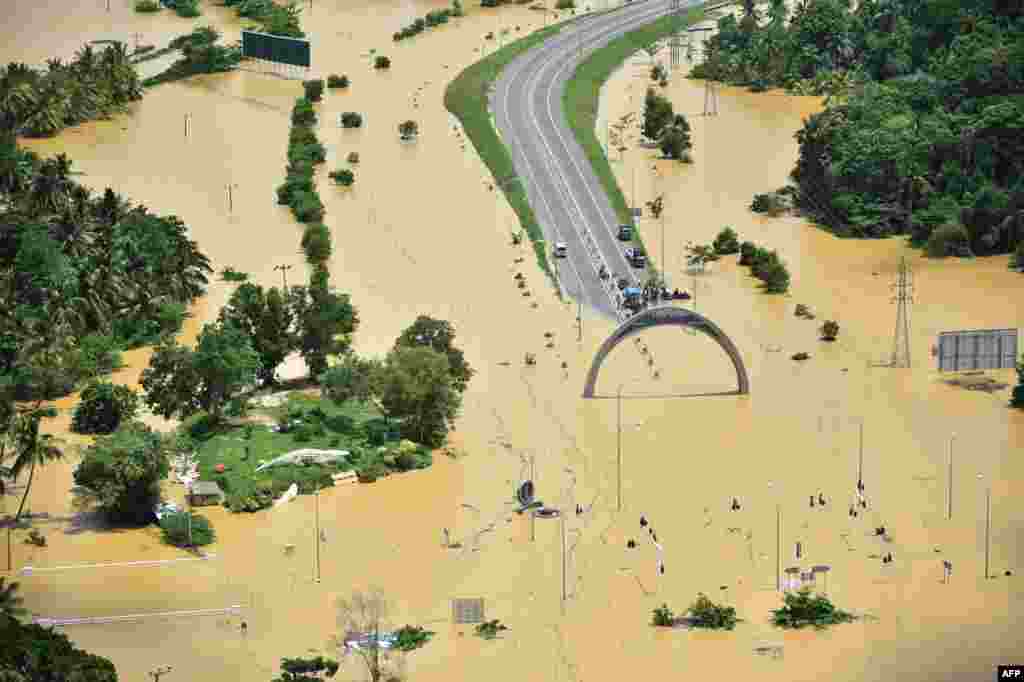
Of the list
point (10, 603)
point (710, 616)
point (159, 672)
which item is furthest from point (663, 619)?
point (10, 603)

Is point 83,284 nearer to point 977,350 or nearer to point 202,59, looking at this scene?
point 977,350

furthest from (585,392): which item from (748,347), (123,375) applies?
(123,375)

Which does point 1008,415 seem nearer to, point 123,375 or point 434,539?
point 434,539

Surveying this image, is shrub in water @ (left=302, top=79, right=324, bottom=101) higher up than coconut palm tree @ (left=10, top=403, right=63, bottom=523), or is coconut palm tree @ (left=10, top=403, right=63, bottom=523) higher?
shrub in water @ (left=302, top=79, right=324, bottom=101)

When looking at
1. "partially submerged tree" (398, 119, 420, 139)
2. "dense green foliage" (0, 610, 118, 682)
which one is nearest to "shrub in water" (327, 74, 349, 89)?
"partially submerged tree" (398, 119, 420, 139)

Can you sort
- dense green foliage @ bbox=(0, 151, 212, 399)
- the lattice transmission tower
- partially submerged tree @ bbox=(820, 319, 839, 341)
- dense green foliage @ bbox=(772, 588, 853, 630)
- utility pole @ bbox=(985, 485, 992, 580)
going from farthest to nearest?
1. partially submerged tree @ bbox=(820, 319, 839, 341)
2. the lattice transmission tower
3. dense green foliage @ bbox=(0, 151, 212, 399)
4. utility pole @ bbox=(985, 485, 992, 580)
5. dense green foliage @ bbox=(772, 588, 853, 630)

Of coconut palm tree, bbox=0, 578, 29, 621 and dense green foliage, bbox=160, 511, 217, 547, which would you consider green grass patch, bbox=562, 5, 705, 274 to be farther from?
coconut palm tree, bbox=0, 578, 29, 621
